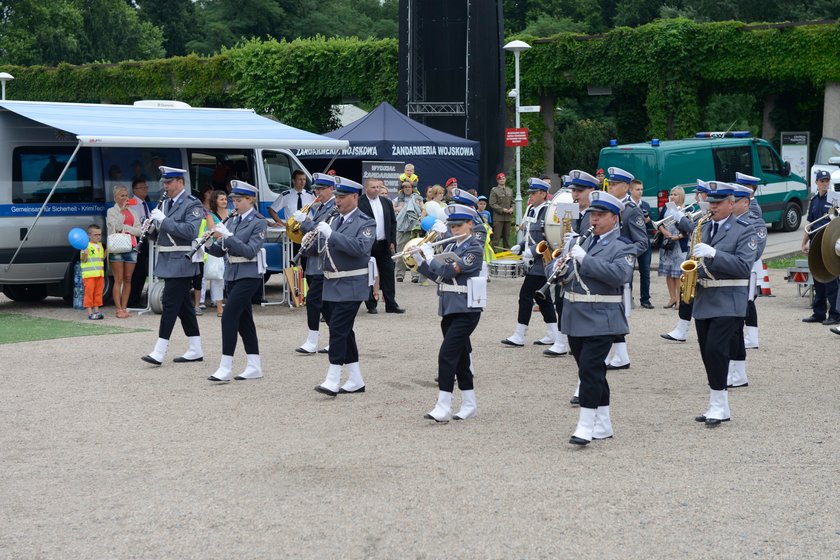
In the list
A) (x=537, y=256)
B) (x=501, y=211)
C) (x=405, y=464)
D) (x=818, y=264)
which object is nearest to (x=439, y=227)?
(x=405, y=464)

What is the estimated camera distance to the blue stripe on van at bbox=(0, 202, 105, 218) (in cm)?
1565

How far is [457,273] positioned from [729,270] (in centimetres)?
→ 198

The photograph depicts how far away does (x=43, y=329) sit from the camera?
14.7m

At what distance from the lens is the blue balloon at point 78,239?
50.3 feet

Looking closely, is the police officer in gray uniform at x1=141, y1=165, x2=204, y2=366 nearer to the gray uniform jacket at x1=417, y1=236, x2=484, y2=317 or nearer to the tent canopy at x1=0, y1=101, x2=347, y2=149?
the tent canopy at x1=0, y1=101, x2=347, y2=149

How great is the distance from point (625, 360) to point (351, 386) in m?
2.86

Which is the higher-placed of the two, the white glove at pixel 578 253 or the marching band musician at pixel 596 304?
the white glove at pixel 578 253

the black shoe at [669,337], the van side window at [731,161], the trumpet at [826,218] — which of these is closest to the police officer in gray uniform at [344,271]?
the black shoe at [669,337]

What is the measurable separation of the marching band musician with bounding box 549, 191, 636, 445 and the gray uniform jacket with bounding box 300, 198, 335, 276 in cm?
330

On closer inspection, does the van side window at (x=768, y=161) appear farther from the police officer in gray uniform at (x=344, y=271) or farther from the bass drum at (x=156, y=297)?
the police officer in gray uniform at (x=344, y=271)

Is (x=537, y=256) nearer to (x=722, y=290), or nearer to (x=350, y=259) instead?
(x=350, y=259)

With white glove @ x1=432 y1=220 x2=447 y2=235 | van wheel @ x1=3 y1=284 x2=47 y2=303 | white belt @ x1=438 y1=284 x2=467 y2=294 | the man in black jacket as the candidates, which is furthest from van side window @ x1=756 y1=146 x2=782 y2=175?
white belt @ x1=438 y1=284 x2=467 y2=294

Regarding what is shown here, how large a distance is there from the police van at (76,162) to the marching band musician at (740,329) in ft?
26.8

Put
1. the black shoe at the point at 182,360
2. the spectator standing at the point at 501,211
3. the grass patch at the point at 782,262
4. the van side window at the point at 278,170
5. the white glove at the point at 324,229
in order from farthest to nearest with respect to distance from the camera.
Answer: the spectator standing at the point at 501,211, the grass patch at the point at 782,262, the van side window at the point at 278,170, the black shoe at the point at 182,360, the white glove at the point at 324,229
